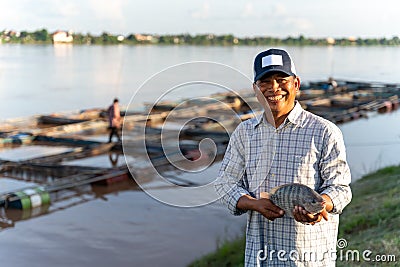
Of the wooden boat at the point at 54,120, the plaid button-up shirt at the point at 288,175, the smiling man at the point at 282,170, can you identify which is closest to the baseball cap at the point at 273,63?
the smiling man at the point at 282,170

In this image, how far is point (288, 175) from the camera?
2.03m

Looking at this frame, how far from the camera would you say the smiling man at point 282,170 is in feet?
6.48

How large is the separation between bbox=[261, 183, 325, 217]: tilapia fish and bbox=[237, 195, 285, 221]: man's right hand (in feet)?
0.06

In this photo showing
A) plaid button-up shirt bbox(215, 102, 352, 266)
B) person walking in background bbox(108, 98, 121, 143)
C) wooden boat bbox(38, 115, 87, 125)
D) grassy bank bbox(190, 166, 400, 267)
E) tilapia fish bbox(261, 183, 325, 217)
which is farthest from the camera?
wooden boat bbox(38, 115, 87, 125)

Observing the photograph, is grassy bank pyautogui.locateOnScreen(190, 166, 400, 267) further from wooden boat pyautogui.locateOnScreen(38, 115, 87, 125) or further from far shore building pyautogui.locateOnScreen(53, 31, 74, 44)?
far shore building pyautogui.locateOnScreen(53, 31, 74, 44)

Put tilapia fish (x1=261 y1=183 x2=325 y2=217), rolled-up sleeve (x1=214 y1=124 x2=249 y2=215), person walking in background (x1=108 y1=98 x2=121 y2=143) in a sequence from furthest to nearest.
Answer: person walking in background (x1=108 y1=98 x2=121 y2=143)
rolled-up sleeve (x1=214 y1=124 x2=249 y2=215)
tilapia fish (x1=261 y1=183 x2=325 y2=217)

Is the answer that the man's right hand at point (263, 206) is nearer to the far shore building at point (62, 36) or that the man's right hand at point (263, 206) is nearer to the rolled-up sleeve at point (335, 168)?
the rolled-up sleeve at point (335, 168)

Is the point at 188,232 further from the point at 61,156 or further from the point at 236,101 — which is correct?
the point at 236,101

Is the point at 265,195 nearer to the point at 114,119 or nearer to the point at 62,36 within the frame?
the point at 114,119

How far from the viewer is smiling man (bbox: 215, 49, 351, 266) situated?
198 centimetres

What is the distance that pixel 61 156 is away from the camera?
10.2 meters

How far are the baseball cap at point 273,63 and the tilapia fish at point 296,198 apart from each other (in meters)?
0.42

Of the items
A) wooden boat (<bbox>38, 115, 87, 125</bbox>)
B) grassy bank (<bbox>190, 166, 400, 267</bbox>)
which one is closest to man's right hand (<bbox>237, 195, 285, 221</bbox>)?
grassy bank (<bbox>190, 166, 400, 267</bbox>)

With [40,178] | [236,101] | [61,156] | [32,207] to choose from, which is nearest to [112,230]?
[32,207]
